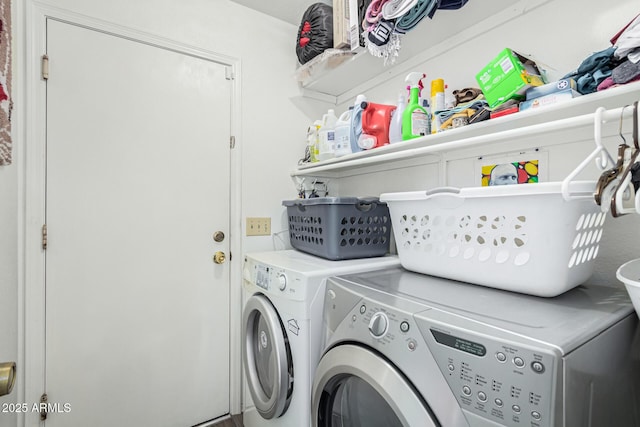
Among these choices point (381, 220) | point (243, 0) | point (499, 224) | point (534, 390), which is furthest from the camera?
point (243, 0)

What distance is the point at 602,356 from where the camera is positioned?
600 millimetres

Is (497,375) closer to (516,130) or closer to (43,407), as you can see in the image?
(516,130)

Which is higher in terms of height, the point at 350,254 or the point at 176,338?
the point at 350,254

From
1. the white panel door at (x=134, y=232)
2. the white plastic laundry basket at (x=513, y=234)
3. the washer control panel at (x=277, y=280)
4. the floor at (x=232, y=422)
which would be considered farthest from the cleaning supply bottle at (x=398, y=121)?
the floor at (x=232, y=422)

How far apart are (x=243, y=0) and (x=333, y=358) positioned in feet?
6.80

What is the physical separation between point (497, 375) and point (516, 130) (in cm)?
76

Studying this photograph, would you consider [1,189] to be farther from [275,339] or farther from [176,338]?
[275,339]

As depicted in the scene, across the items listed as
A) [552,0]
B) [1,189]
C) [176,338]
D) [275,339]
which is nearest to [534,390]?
[275,339]

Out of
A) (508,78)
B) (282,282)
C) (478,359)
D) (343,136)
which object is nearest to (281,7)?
(343,136)

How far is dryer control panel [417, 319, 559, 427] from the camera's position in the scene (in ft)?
1.65

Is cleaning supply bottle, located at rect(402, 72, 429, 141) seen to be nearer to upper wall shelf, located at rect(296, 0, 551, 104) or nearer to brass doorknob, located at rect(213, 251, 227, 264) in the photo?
upper wall shelf, located at rect(296, 0, 551, 104)

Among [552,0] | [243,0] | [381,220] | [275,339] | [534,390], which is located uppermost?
[243,0]

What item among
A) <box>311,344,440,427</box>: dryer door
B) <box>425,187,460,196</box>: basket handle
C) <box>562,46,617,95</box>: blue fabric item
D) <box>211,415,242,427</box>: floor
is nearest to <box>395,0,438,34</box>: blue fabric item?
<box>562,46,617,95</box>: blue fabric item

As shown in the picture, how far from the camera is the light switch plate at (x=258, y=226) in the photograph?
191cm
